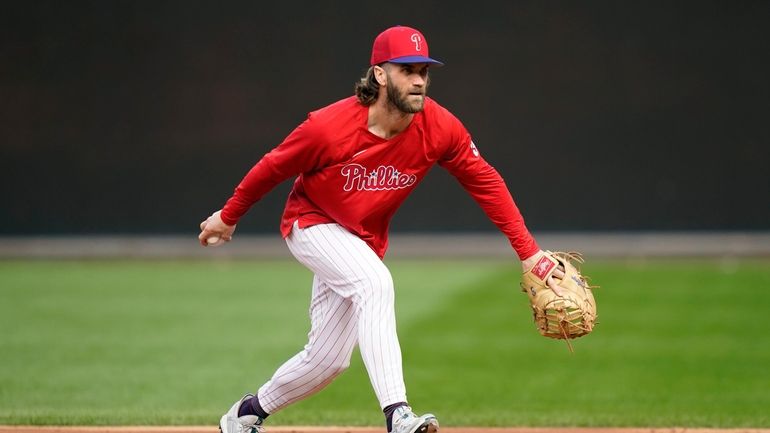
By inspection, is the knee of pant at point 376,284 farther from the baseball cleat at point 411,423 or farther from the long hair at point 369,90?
the long hair at point 369,90

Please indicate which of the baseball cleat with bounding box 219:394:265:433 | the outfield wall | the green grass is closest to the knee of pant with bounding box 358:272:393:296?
the baseball cleat with bounding box 219:394:265:433

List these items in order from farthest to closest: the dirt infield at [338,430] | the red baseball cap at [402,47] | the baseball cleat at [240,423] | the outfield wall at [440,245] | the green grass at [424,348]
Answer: the outfield wall at [440,245]
the green grass at [424,348]
the dirt infield at [338,430]
the baseball cleat at [240,423]
the red baseball cap at [402,47]

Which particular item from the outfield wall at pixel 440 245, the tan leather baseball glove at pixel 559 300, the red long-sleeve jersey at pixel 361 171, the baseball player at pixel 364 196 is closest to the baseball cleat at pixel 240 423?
the baseball player at pixel 364 196

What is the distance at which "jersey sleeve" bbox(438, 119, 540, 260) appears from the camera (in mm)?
5629

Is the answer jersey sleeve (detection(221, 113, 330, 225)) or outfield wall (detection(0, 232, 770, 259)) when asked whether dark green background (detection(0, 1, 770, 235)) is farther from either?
jersey sleeve (detection(221, 113, 330, 225))

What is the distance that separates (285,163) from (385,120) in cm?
50

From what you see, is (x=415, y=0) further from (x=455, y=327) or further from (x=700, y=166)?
(x=455, y=327)

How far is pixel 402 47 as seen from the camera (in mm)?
5301

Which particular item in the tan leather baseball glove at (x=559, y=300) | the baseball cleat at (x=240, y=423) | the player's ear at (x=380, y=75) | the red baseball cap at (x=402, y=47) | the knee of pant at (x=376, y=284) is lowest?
the baseball cleat at (x=240, y=423)

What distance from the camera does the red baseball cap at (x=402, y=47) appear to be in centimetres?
528

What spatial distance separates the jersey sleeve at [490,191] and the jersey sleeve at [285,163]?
0.66 meters

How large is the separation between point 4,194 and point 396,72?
1342 cm

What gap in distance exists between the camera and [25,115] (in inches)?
690

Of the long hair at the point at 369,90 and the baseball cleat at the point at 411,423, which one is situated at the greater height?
the long hair at the point at 369,90
